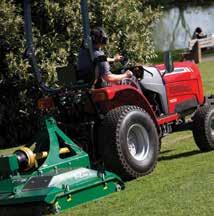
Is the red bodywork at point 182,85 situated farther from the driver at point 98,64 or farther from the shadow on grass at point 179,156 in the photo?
the driver at point 98,64

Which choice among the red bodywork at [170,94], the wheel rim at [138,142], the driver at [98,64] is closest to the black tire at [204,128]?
the red bodywork at [170,94]

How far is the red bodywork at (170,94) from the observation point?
764 centimetres

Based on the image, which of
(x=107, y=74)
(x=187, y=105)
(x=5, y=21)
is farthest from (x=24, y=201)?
(x=5, y=21)

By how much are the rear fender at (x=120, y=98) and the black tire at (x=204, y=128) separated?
90cm

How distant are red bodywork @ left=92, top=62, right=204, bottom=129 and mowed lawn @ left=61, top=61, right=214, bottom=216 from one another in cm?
66

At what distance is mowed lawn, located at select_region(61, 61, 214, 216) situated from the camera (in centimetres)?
612

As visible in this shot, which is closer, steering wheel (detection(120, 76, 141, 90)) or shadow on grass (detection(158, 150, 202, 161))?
steering wheel (detection(120, 76, 141, 90))

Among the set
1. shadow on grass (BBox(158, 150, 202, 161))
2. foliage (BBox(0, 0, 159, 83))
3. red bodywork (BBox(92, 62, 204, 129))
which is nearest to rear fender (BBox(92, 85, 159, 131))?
red bodywork (BBox(92, 62, 204, 129))

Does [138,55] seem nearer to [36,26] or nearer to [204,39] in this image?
[36,26]

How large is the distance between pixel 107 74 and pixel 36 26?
5121 mm

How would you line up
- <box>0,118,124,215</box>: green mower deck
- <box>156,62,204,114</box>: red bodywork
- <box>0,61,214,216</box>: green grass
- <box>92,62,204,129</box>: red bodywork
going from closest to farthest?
1. <box>0,61,214,216</box>: green grass
2. <box>0,118,124,215</box>: green mower deck
3. <box>92,62,204,129</box>: red bodywork
4. <box>156,62,204,114</box>: red bodywork

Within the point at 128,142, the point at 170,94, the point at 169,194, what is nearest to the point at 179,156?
the point at 170,94

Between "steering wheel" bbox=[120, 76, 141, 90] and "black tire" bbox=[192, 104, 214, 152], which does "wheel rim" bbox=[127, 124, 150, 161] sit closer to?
"steering wheel" bbox=[120, 76, 141, 90]

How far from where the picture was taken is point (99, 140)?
758 centimetres
